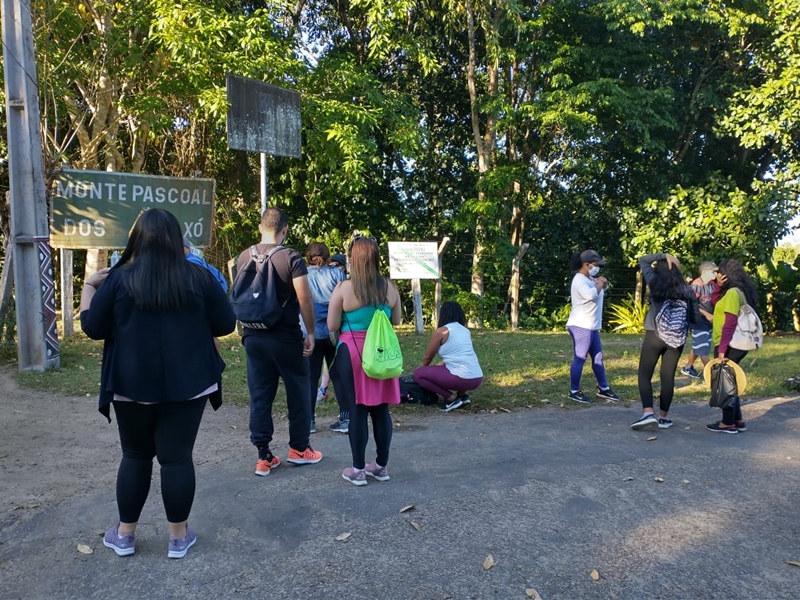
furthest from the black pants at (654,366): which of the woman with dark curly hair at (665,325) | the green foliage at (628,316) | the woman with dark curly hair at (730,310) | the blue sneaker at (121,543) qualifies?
the green foliage at (628,316)

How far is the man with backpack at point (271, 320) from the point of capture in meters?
4.52

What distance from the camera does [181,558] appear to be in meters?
3.48

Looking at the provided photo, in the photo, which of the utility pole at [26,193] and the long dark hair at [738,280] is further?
the utility pole at [26,193]

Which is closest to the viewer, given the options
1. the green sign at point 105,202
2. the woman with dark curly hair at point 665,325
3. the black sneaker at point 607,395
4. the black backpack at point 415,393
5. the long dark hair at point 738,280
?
the woman with dark curly hair at point 665,325

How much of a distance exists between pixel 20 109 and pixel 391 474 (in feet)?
24.0

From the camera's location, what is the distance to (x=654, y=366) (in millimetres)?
6203

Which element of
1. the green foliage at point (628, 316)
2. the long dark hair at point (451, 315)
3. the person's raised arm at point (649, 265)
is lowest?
the green foliage at point (628, 316)

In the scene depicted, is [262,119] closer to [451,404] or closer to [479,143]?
[451,404]

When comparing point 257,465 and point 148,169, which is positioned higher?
point 148,169

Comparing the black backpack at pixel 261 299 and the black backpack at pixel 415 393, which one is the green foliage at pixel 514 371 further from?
the black backpack at pixel 261 299

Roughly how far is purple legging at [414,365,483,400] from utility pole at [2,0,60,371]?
5.22 meters

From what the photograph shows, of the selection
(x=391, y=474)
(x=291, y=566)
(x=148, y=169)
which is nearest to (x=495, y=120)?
(x=148, y=169)

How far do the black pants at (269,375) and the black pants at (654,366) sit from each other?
3259 millimetres

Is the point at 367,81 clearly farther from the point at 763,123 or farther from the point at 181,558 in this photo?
the point at 181,558
